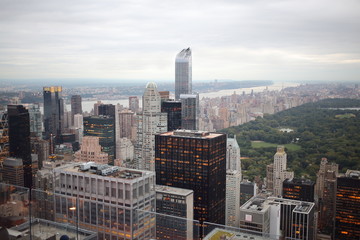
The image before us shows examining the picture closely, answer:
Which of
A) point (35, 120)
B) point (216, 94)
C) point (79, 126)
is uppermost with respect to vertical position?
point (216, 94)

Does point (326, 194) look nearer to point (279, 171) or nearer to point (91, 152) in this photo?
point (279, 171)

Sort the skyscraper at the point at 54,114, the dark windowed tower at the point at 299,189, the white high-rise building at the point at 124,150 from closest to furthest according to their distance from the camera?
the dark windowed tower at the point at 299,189
the skyscraper at the point at 54,114
the white high-rise building at the point at 124,150

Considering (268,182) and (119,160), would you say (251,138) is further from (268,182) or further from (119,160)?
(119,160)

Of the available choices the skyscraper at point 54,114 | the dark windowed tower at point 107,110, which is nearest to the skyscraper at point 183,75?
the dark windowed tower at point 107,110

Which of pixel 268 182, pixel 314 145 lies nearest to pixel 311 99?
pixel 314 145

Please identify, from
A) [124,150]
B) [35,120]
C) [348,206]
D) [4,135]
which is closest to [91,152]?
[124,150]

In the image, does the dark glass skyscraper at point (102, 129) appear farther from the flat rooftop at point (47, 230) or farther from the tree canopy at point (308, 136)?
the flat rooftop at point (47, 230)

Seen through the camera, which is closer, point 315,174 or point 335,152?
point 335,152
